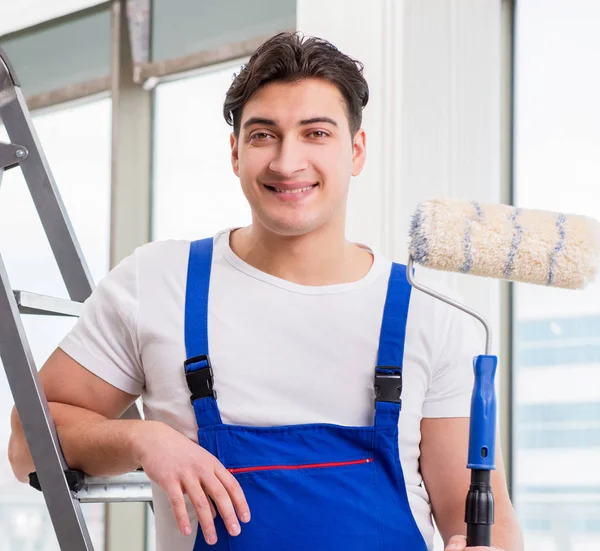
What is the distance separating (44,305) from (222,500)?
0.53 meters

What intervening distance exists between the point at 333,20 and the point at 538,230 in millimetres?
1243

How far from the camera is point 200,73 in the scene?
121 inches

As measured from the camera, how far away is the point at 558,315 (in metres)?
2.31

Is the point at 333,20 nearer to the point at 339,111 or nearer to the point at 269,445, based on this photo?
the point at 339,111

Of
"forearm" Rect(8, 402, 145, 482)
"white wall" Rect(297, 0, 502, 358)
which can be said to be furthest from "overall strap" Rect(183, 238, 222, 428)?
"white wall" Rect(297, 0, 502, 358)

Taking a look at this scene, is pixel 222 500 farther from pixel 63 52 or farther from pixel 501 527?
pixel 63 52

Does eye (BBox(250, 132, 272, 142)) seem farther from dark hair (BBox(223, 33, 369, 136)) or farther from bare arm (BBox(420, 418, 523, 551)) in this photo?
bare arm (BBox(420, 418, 523, 551))

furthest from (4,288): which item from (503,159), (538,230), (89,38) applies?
(89,38)

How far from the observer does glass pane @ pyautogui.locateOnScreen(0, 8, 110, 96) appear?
11.0ft

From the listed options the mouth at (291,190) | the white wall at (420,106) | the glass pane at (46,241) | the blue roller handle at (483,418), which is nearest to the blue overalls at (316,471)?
the mouth at (291,190)

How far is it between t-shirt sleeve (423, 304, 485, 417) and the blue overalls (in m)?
0.08

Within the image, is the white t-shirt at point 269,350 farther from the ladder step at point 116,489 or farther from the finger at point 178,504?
the finger at point 178,504

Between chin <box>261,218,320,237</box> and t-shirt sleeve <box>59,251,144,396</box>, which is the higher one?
chin <box>261,218,320,237</box>

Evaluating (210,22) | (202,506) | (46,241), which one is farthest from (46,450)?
(46,241)
